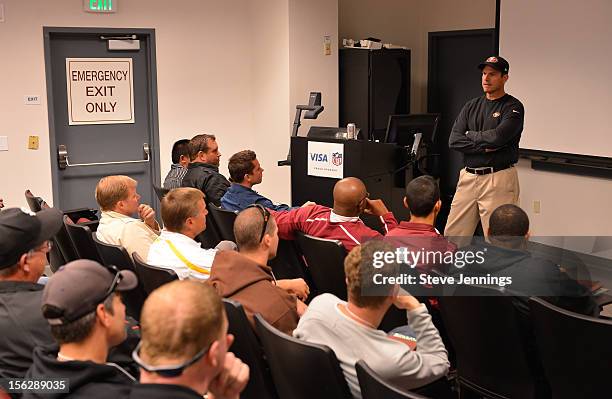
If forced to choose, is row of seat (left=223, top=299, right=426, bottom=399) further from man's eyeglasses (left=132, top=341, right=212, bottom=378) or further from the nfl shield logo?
the nfl shield logo

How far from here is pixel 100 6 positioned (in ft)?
23.5

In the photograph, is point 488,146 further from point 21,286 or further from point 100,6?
point 100,6

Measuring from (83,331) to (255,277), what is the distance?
929 millimetres

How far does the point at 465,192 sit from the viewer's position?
5418 millimetres

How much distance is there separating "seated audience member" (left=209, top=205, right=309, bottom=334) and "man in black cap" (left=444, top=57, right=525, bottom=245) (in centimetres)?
239

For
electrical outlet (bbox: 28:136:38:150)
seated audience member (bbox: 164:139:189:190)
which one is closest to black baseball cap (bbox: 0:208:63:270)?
seated audience member (bbox: 164:139:189:190)

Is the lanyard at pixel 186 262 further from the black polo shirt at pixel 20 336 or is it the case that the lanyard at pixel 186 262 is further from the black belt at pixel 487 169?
the black belt at pixel 487 169

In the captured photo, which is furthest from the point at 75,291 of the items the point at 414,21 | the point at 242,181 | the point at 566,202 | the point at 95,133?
the point at 414,21

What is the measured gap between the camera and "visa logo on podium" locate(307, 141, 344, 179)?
6.26 meters

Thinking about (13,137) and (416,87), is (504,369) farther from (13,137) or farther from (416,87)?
(416,87)

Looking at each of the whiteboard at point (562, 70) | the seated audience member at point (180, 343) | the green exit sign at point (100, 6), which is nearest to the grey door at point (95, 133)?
the green exit sign at point (100, 6)

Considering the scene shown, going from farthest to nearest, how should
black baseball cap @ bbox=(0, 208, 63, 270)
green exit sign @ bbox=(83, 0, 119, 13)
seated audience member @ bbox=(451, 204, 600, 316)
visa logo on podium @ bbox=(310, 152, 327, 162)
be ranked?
green exit sign @ bbox=(83, 0, 119, 13) < visa logo on podium @ bbox=(310, 152, 327, 162) < seated audience member @ bbox=(451, 204, 600, 316) < black baseball cap @ bbox=(0, 208, 63, 270)

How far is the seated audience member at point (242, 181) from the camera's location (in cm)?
491

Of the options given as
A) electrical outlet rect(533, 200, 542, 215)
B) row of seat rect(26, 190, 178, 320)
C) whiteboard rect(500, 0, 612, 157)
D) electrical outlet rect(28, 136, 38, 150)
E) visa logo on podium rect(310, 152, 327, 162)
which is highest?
whiteboard rect(500, 0, 612, 157)
